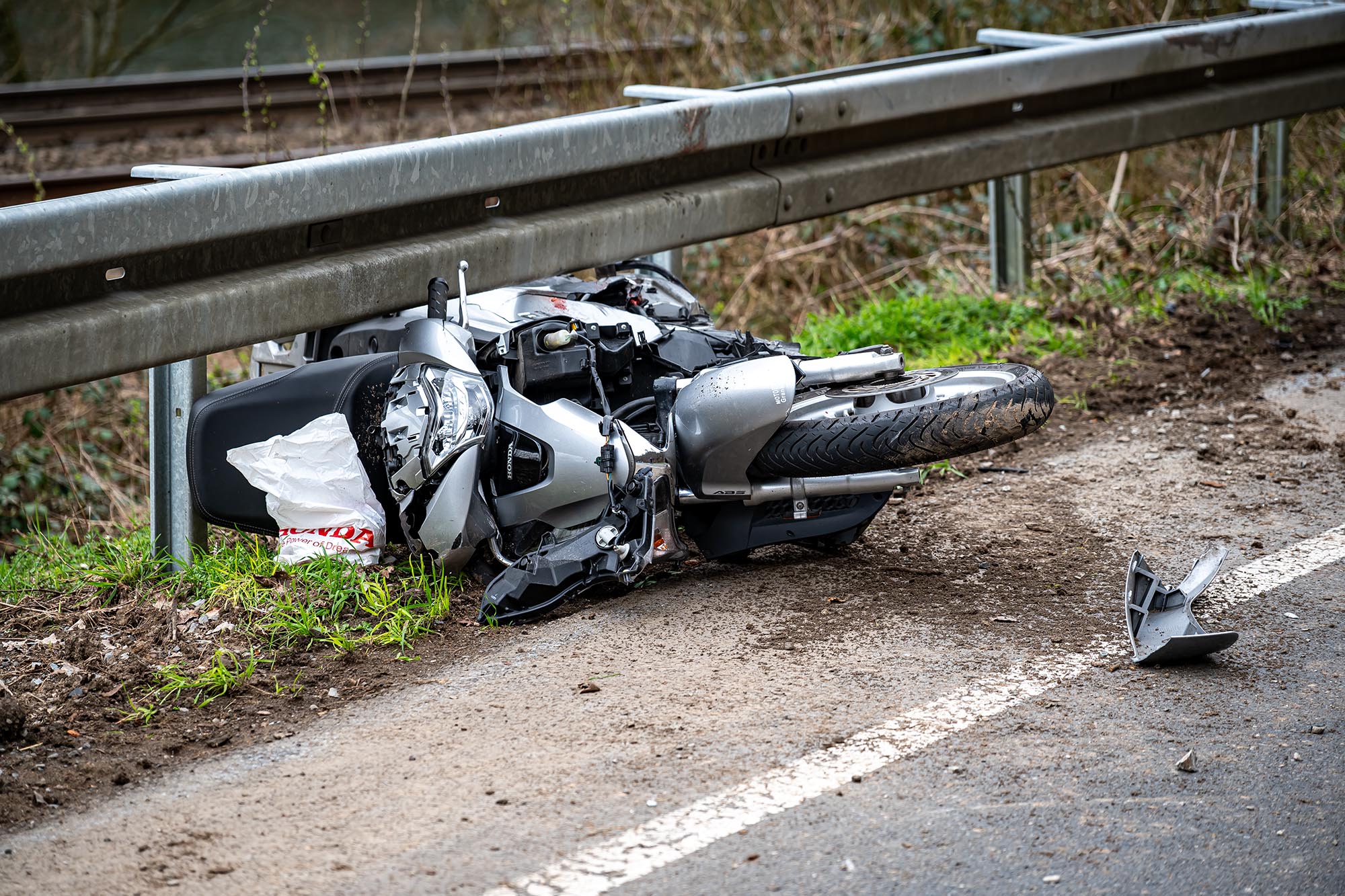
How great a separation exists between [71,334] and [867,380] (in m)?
2.13

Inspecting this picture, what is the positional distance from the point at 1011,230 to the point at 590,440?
381 centimetres

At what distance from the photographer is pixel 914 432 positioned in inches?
144

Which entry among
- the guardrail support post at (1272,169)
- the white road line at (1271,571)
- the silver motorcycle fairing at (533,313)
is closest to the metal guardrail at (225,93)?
the guardrail support post at (1272,169)

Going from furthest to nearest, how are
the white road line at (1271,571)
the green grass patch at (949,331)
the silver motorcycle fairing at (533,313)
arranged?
the green grass patch at (949,331) < the silver motorcycle fairing at (533,313) < the white road line at (1271,571)

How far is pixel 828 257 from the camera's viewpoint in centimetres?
923

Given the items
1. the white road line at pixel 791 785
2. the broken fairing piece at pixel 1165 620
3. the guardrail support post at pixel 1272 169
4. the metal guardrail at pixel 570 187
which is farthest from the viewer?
the guardrail support post at pixel 1272 169

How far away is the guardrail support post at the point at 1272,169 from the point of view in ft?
23.4

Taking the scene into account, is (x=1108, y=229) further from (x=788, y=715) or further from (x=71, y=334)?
(x=71, y=334)

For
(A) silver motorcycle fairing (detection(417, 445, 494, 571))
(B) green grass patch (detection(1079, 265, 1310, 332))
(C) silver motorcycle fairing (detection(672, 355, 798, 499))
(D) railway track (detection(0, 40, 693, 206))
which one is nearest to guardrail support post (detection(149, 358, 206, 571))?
(A) silver motorcycle fairing (detection(417, 445, 494, 571))

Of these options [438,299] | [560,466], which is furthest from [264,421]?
[560,466]

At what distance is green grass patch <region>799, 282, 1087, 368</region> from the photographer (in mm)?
6074

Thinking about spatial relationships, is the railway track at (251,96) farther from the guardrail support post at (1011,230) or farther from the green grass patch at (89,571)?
the green grass patch at (89,571)

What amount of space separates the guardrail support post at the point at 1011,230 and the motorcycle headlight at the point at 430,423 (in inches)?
144

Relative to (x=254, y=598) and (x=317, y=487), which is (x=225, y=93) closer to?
(x=317, y=487)
